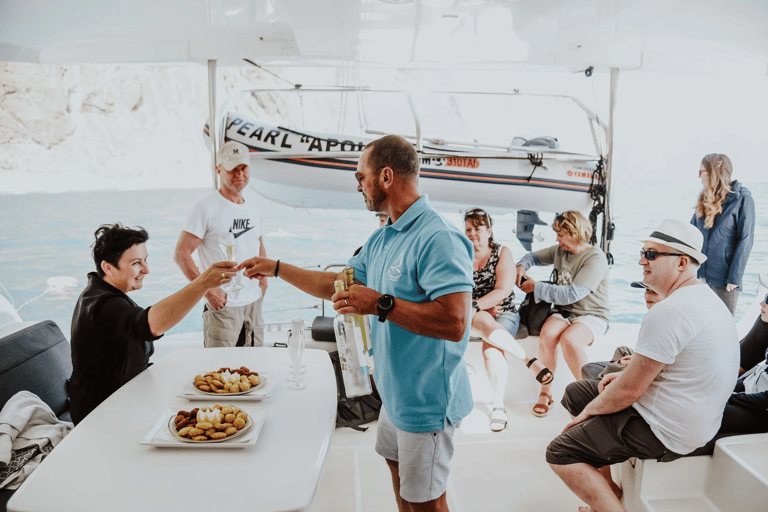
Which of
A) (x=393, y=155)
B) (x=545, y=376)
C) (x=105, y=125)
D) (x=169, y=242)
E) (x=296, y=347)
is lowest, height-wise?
(x=169, y=242)

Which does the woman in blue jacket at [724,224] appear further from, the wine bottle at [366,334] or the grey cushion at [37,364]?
the grey cushion at [37,364]

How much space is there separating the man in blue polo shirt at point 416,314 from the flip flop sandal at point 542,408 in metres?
1.41

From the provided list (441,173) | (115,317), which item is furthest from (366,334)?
(441,173)

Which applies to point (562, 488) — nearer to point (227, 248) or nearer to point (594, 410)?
point (594, 410)

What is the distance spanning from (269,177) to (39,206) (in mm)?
29402

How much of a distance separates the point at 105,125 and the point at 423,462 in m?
33.7

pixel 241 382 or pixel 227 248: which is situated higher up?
pixel 227 248

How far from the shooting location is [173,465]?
970 mm

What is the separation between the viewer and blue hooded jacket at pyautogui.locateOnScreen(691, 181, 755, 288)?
268 cm

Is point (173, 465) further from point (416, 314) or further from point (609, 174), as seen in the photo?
point (609, 174)

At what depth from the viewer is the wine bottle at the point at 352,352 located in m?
1.32

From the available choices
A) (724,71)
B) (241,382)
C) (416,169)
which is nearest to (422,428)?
(241,382)

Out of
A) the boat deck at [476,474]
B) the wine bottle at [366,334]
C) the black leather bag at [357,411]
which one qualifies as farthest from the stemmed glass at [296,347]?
the black leather bag at [357,411]

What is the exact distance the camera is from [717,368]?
4.56 feet
